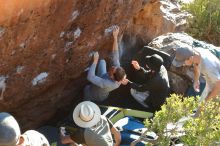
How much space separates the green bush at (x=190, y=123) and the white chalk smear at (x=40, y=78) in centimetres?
181

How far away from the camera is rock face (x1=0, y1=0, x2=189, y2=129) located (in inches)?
219

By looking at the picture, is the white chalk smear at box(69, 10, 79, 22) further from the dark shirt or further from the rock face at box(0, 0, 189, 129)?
the dark shirt

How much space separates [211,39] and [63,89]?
7.29 metres

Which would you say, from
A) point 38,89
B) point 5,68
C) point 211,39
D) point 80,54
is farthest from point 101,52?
point 211,39

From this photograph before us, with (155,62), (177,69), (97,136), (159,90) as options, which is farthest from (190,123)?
(177,69)

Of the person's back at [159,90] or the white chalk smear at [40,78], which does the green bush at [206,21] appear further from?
the white chalk smear at [40,78]

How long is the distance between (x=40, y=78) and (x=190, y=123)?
228cm

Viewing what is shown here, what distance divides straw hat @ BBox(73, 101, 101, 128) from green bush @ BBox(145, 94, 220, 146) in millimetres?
712

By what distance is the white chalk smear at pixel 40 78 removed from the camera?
6.34 meters

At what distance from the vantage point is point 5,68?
5.76m

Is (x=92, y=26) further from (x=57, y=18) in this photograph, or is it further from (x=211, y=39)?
(x=211, y=39)

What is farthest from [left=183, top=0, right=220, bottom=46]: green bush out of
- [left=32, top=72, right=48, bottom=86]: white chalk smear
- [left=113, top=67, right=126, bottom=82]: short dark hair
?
[left=32, top=72, right=48, bottom=86]: white chalk smear

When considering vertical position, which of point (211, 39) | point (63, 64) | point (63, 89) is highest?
point (63, 64)

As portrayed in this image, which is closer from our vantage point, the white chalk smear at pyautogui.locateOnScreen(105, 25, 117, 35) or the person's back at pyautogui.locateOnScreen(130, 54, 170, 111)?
the white chalk smear at pyautogui.locateOnScreen(105, 25, 117, 35)
